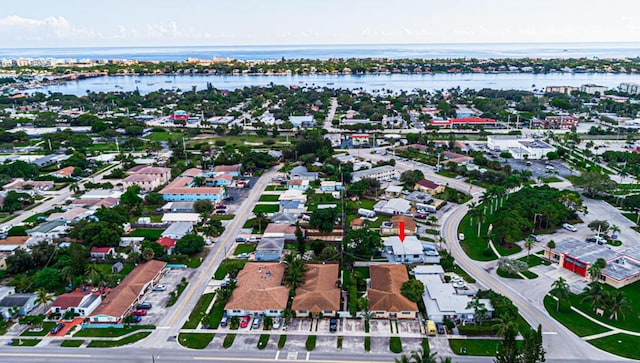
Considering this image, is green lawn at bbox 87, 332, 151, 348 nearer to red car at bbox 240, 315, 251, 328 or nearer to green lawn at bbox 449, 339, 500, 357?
red car at bbox 240, 315, 251, 328

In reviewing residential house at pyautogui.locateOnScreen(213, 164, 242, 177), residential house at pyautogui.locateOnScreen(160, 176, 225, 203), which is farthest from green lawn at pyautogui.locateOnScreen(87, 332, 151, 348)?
residential house at pyautogui.locateOnScreen(213, 164, 242, 177)

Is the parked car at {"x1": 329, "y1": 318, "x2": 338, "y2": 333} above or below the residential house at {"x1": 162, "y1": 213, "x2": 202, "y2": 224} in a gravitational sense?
below

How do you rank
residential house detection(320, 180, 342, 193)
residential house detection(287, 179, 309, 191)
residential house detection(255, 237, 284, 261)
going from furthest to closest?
residential house detection(287, 179, 309, 191), residential house detection(320, 180, 342, 193), residential house detection(255, 237, 284, 261)

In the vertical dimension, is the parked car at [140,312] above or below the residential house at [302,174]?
below

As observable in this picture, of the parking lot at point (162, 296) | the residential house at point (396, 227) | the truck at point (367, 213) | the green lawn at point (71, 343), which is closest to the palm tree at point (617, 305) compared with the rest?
the residential house at point (396, 227)

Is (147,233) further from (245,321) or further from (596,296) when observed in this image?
(596,296)

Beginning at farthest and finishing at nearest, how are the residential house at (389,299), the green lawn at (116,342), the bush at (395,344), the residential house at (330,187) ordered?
the residential house at (330,187) → the residential house at (389,299) → the green lawn at (116,342) → the bush at (395,344)

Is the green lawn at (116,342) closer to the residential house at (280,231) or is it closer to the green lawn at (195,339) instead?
the green lawn at (195,339)
